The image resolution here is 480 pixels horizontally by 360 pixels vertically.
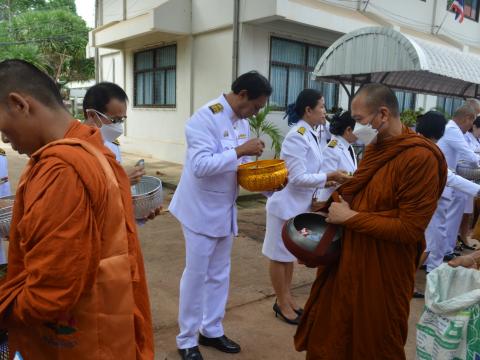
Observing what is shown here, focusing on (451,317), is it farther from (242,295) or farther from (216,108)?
(242,295)

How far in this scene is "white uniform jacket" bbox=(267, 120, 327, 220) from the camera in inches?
128

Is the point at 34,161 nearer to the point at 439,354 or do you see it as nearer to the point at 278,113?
the point at 439,354

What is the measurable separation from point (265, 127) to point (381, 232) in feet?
22.2

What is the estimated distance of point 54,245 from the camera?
1119mm

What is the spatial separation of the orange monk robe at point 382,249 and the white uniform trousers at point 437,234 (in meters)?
2.50

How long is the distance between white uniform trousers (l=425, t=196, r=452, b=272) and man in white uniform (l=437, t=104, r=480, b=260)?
24 centimetres

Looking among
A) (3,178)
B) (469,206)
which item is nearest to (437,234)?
(469,206)

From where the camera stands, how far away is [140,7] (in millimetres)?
11992

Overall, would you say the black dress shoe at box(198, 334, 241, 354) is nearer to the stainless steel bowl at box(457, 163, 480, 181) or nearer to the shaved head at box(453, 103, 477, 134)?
the stainless steel bowl at box(457, 163, 480, 181)

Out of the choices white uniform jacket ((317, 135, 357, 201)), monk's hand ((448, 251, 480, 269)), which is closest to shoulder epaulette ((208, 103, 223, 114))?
white uniform jacket ((317, 135, 357, 201))

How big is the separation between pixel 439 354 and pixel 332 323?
0.53 m

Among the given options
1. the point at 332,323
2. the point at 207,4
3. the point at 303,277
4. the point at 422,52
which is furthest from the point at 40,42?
the point at 332,323

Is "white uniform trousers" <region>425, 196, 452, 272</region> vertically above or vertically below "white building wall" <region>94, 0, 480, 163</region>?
below

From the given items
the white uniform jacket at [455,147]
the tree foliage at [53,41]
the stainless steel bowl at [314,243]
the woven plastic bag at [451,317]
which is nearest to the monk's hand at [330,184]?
the stainless steel bowl at [314,243]
